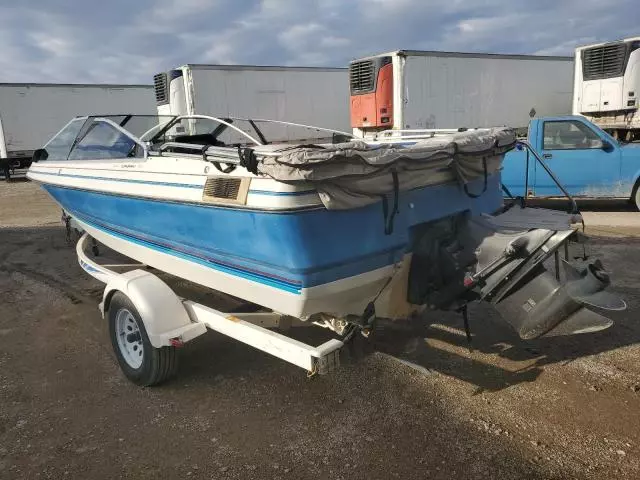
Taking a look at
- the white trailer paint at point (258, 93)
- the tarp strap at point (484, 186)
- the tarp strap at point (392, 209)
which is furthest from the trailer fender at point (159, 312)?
the white trailer paint at point (258, 93)

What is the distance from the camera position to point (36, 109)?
18.9m

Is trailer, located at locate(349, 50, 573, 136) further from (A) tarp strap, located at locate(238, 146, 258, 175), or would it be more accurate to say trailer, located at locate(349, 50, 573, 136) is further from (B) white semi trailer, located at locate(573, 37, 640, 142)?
(A) tarp strap, located at locate(238, 146, 258, 175)

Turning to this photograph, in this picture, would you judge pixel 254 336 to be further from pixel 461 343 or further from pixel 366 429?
pixel 461 343

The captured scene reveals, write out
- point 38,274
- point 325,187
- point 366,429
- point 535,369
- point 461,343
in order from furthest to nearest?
1. point 38,274
2. point 461,343
3. point 535,369
4. point 366,429
5. point 325,187

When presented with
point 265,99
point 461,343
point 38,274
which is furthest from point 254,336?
point 265,99

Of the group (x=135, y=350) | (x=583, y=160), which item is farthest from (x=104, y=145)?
(x=583, y=160)

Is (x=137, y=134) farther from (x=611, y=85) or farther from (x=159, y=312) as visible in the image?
(x=611, y=85)

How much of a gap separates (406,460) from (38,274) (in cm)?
569

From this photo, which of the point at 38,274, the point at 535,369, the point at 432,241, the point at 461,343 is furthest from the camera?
the point at 38,274

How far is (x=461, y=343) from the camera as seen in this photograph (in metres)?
4.14

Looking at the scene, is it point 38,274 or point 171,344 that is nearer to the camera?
point 171,344

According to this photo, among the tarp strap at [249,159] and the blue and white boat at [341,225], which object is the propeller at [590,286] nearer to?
the blue and white boat at [341,225]

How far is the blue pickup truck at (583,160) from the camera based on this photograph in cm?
858

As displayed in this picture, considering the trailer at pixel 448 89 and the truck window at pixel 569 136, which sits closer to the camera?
the truck window at pixel 569 136
